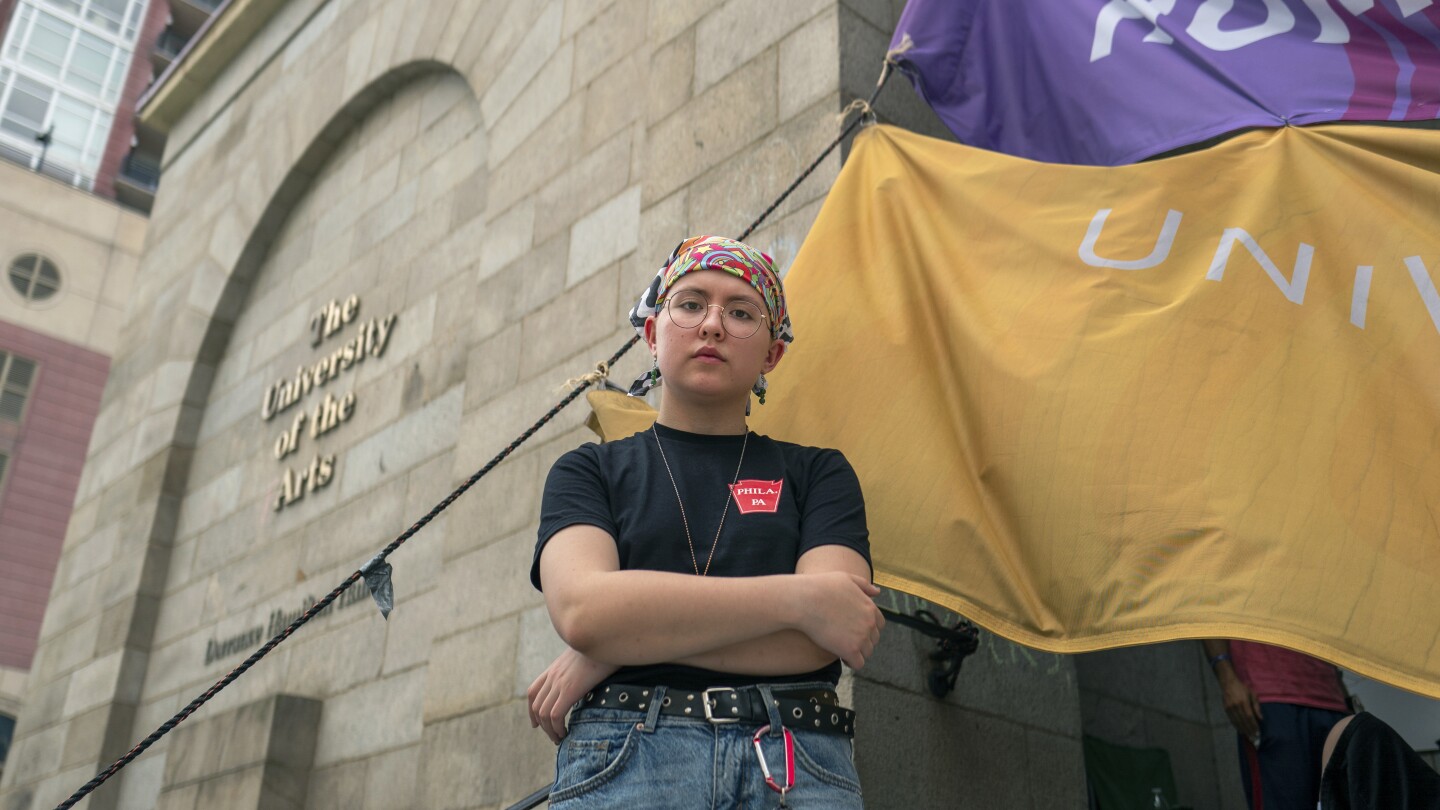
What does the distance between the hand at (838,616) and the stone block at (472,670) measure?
2.90 metres

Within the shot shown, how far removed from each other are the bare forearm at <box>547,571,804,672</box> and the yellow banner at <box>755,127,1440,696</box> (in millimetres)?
712

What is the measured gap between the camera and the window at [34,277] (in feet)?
92.0

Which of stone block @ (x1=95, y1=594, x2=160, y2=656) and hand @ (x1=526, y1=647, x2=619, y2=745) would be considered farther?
stone block @ (x1=95, y1=594, x2=160, y2=656)

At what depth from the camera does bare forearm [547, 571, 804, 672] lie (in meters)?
2.06

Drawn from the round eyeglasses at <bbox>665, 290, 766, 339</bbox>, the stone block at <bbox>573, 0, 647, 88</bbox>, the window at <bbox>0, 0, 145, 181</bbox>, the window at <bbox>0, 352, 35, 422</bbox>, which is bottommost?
the round eyeglasses at <bbox>665, 290, 766, 339</bbox>

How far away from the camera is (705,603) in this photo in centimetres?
205

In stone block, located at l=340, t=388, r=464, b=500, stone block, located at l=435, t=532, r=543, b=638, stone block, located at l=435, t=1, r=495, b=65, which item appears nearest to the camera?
stone block, located at l=435, t=532, r=543, b=638

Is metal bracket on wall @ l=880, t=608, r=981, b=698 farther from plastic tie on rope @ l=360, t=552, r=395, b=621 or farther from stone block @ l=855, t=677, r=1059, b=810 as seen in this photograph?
plastic tie on rope @ l=360, t=552, r=395, b=621

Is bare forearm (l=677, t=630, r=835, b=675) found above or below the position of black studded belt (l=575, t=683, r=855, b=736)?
above

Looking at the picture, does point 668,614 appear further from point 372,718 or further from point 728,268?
point 372,718

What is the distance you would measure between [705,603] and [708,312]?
2.17 feet

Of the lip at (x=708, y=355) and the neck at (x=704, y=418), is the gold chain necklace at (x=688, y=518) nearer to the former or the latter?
the neck at (x=704, y=418)

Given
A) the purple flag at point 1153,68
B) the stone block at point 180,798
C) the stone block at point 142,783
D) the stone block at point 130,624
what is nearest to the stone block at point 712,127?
the purple flag at point 1153,68

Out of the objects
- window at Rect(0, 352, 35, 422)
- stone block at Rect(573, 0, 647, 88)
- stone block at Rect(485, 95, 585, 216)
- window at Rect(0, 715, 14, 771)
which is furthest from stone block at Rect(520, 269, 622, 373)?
window at Rect(0, 352, 35, 422)
